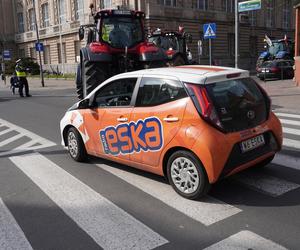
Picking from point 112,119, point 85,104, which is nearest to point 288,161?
point 112,119

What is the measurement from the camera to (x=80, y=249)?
12.6ft

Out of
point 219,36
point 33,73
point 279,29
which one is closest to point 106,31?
point 219,36

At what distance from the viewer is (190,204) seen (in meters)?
4.81

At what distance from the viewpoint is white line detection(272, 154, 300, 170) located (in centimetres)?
623

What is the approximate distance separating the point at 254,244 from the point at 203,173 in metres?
1.15

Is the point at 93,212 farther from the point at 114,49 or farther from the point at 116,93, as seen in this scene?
the point at 114,49

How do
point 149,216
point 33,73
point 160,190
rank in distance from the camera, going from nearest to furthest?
point 149,216 → point 160,190 → point 33,73

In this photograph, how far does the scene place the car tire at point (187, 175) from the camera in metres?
4.77

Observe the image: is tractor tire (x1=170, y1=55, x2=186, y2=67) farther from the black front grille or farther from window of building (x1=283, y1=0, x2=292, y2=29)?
window of building (x1=283, y1=0, x2=292, y2=29)

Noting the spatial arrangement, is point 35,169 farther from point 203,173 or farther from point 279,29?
point 279,29

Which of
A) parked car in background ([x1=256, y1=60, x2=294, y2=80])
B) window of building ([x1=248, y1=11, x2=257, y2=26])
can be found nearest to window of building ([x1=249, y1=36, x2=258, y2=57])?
window of building ([x1=248, y1=11, x2=257, y2=26])

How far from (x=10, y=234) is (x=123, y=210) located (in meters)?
1.27

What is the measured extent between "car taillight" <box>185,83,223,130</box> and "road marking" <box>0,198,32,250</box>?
7.79ft

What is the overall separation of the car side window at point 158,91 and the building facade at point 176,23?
32593 mm
